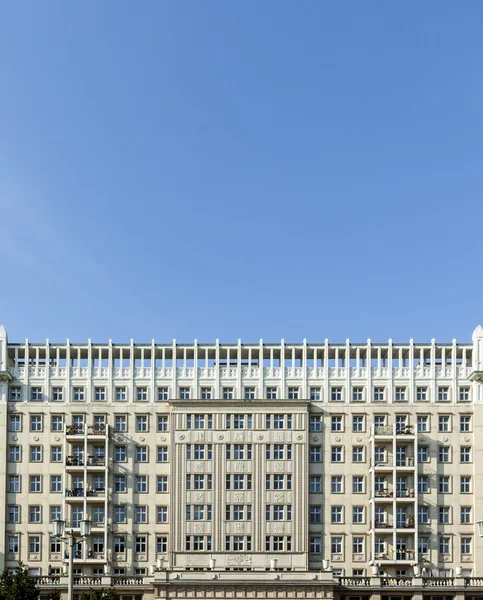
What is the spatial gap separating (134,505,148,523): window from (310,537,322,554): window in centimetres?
1478

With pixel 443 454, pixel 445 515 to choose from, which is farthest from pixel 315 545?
pixel 443 454

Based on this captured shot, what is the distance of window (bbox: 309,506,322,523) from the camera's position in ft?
328

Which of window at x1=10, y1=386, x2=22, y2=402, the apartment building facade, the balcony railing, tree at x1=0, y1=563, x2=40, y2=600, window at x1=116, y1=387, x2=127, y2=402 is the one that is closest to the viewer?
tree at x1=0, y1=563, x2=40, y2=600

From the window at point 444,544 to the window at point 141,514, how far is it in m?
26.0

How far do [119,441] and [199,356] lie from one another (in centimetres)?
1072

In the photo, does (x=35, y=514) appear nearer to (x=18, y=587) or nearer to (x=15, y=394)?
(x=15, y=394)

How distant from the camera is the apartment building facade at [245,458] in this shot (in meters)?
98.8

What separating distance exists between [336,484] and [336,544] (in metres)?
5.23

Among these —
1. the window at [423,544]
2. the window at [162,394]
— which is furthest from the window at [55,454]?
the window at [423,544]

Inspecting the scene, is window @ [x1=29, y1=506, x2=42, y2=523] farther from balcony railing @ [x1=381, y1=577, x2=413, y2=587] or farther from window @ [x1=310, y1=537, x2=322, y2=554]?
balcony railing @ [x1=381, y1=577, x2=413, y2=587]

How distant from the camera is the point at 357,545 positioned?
3920 inches

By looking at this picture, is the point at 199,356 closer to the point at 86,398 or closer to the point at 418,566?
the point at 86,398

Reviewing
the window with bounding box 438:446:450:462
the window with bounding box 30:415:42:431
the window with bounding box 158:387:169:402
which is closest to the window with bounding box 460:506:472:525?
the window with bounding box 438:446:450:462

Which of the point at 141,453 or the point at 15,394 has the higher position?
the point at 15,394
